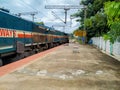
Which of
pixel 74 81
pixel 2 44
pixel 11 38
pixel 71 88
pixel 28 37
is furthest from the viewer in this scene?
pixel 28 37

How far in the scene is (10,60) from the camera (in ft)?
57.1

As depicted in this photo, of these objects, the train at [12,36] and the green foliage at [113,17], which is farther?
the train at [12,36]

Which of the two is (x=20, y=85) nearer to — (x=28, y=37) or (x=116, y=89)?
(x=116, y=89)

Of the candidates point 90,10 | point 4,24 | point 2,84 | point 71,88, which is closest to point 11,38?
point 4,24

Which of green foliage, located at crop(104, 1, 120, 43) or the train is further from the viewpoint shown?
the train

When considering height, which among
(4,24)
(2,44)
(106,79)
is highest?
(4,24)

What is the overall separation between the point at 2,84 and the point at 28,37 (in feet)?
41.2

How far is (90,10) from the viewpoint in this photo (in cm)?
5347

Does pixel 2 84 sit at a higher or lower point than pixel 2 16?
lower

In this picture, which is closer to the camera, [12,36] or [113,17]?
[113,17]

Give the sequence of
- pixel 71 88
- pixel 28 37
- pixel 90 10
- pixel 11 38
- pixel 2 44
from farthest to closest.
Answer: pixel 90 10
pixel 28 37
pixel 11 38
pixel 2 44
pixel 71 88

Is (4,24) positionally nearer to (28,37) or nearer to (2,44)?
(2,44)

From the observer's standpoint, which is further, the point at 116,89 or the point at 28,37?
the point at 28,37

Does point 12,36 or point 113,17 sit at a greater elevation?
point 113,17
